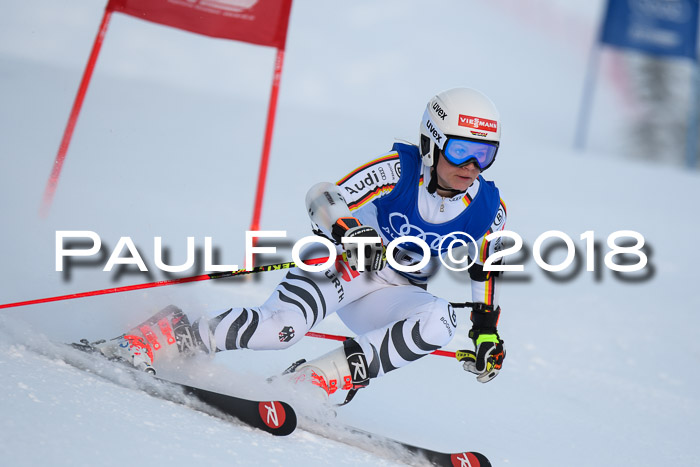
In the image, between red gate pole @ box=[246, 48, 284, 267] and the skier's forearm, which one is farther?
red gate pole @ box=[246, 48, 284, 267]

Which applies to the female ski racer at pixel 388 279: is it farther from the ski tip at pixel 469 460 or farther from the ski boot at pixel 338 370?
the ski tip at pixel 469 460

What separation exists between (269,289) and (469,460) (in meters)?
2.74

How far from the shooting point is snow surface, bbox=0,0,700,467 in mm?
2588

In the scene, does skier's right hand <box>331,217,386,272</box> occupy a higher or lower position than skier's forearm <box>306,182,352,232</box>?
lower

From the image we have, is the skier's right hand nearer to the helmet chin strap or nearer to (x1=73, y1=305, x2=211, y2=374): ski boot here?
the helmet chin strap

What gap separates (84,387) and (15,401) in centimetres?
29

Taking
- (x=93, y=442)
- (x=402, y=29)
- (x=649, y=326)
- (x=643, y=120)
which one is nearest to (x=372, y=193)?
(x=93, y=442)

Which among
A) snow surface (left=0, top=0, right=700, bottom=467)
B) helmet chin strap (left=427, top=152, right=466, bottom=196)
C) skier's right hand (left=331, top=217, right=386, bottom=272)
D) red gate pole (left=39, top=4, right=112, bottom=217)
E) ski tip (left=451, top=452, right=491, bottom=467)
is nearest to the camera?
snow surface (left=0, top=0, right=700, bottom=467)

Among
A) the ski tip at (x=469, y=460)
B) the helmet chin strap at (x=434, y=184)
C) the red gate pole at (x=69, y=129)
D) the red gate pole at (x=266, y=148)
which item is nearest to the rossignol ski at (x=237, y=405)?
the ski tip at (x=469, y=460)

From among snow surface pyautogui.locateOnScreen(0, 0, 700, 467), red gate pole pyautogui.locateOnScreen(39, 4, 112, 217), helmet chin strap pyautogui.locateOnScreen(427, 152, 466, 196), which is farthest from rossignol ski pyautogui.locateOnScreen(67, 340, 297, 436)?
red gate pole pyautogui.locateOnScreen(39, 4, 112, 217)

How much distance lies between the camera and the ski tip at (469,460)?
282cm

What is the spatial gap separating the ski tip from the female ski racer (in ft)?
1.69

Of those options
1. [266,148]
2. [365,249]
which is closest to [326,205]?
[365,249]

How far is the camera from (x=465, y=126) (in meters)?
3.28
